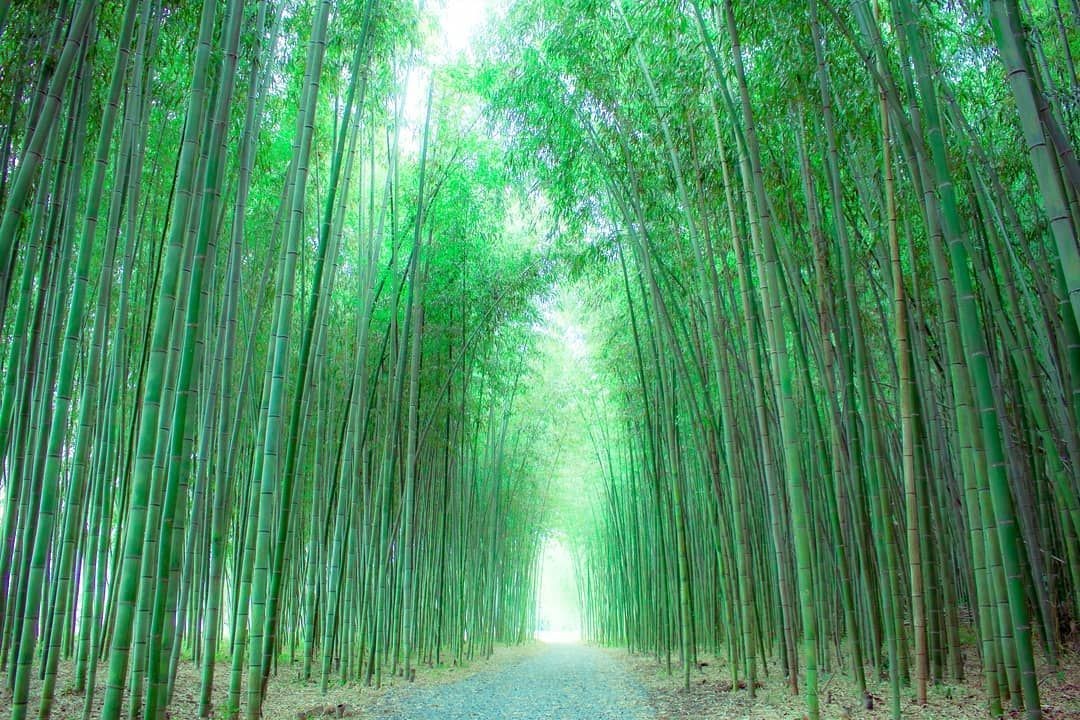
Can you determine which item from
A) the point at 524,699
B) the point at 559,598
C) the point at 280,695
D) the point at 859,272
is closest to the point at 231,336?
the point at 280,695

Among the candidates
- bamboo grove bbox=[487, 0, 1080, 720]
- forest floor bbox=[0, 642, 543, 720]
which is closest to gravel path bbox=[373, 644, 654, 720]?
forest floor bbox=[0, 642, 543, 720]

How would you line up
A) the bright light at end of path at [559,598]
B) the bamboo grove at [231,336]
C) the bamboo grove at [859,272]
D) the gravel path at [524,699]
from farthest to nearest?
the bright light at end of path at [559,598] < the gravel path at [524,699] < the bamboo grove at [859,272] < the bamboo grove at [231,336]

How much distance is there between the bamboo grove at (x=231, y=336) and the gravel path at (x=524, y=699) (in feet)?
1.82

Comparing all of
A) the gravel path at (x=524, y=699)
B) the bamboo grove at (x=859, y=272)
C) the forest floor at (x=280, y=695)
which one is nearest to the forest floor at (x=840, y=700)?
the bamboo grove at (x=859, y=272)

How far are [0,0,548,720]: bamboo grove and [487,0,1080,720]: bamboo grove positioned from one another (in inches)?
54.8

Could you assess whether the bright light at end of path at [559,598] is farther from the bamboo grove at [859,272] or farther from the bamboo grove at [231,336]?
the bamboo grove at [859,272]

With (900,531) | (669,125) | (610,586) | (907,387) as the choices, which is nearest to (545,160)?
(669,125)

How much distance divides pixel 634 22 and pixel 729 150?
3.41 feet

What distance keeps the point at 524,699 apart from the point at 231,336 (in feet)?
10.9

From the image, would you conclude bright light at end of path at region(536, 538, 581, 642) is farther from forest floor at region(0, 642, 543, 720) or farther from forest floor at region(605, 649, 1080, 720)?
forest floor at region(605, 649, 1080, 720)

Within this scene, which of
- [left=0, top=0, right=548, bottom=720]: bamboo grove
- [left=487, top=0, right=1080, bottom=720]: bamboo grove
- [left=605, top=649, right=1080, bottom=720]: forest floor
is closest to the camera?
[left=0, top=0, right=548, bottom=720]: bamboo grove

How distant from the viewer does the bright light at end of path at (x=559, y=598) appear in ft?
100

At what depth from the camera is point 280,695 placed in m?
4.36

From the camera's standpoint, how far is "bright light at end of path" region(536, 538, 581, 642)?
30.6 meters
